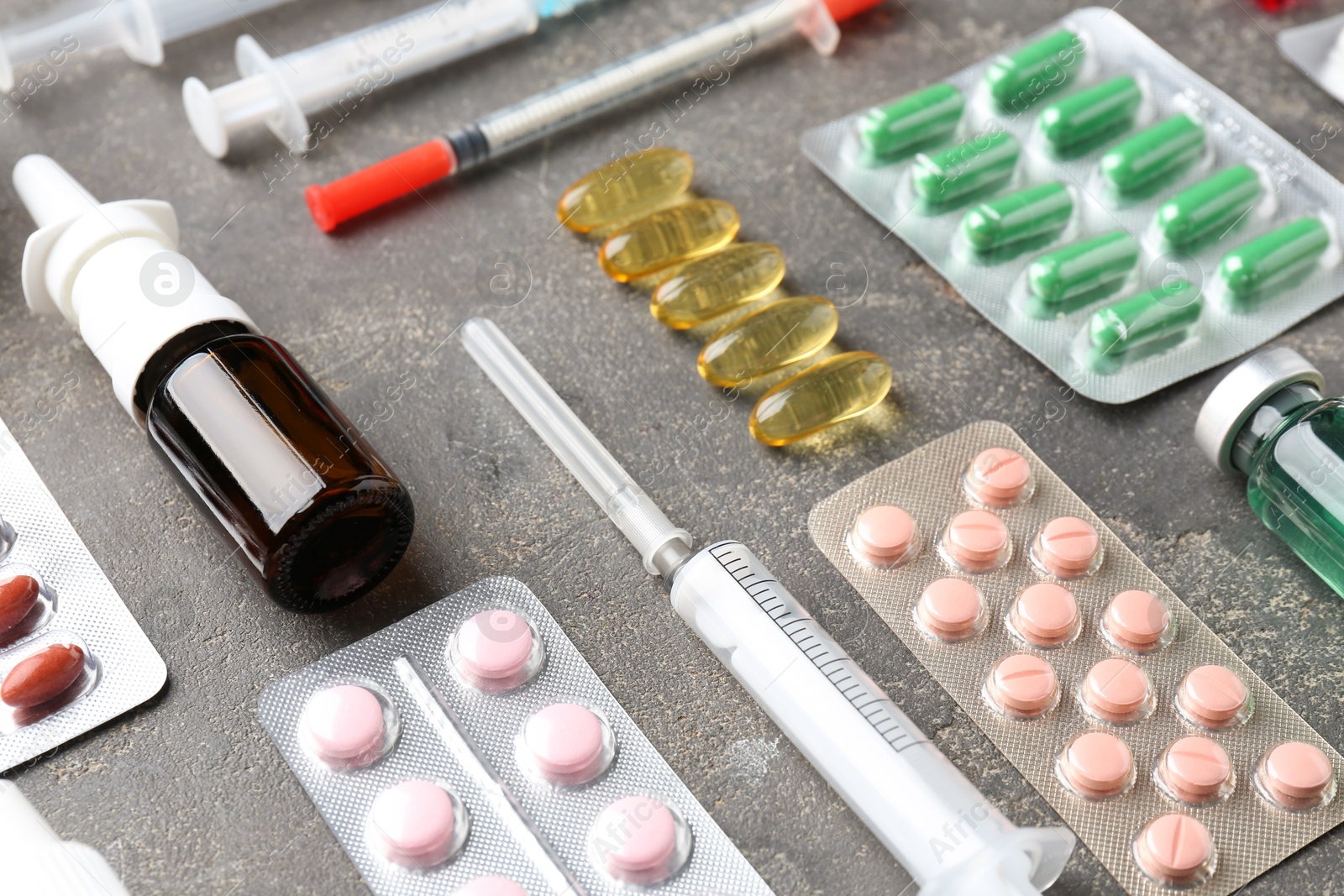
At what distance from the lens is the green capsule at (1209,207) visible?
1.15 meters

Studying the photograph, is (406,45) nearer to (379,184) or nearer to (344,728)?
(379,184)

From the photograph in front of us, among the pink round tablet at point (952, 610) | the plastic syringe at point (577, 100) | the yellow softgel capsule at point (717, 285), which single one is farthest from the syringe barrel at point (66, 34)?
the pink round tablet at point (952, 610)

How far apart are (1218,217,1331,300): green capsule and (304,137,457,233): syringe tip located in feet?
2.38

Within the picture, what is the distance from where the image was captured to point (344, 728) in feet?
2.76

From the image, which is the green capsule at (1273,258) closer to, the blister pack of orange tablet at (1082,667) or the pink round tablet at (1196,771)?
the blister pack of orange tablet at (1082,667)

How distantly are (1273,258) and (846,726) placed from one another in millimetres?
620

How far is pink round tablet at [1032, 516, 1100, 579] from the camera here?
0.95 m

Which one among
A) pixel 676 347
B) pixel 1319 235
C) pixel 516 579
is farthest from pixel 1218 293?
pixel 516 579

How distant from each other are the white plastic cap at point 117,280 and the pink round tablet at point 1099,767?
0.67m

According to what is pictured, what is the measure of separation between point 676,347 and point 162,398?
0.42m

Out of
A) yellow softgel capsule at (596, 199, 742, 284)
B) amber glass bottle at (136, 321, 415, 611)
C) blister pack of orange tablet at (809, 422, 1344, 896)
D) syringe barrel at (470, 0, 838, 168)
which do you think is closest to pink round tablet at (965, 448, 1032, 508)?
blister pack of orange tablet at (809, 422, 1344, 896)

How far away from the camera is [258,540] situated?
852mm

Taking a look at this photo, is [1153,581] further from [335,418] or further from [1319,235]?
[335,418]

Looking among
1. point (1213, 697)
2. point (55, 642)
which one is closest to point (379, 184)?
point (55, 642)
